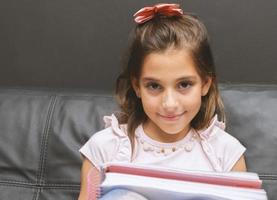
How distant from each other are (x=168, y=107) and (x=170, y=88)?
1.8 inches

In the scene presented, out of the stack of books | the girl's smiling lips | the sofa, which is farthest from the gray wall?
the stack of books

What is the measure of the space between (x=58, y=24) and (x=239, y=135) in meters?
0.77

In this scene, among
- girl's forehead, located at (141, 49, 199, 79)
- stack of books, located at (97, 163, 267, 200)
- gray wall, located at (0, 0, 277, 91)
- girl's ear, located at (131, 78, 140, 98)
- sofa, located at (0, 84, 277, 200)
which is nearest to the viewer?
stack of books, located at (97, 163, 267, 200)

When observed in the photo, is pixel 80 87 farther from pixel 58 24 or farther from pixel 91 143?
pixel 91 143

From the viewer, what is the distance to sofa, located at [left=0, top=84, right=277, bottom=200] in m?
1.31

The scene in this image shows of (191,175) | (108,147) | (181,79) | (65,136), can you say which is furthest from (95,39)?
(191,175)

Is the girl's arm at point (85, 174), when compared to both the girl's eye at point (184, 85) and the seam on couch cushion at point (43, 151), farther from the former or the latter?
the girl's eye at point (184, 85)

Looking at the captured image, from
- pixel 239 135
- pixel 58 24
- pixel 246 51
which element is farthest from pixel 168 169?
pixel 58 24

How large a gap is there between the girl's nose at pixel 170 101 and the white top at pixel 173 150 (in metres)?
0.18

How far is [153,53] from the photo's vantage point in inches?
43.8

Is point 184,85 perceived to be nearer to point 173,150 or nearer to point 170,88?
point 170,88

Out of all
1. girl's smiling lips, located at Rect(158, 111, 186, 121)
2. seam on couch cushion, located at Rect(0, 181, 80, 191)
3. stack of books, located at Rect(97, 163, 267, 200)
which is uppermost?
girl's smiling lips, located at Rect(158, 111, 186, 121)

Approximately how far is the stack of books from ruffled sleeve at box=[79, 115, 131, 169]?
24 centimetres

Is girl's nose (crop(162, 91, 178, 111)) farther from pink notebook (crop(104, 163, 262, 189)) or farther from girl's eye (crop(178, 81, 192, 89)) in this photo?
pink notebook (crop(104, 163, 262, 189))
